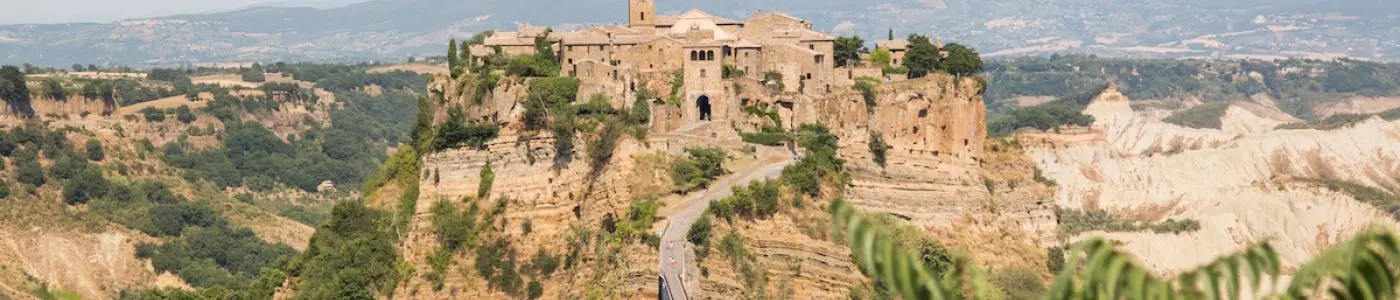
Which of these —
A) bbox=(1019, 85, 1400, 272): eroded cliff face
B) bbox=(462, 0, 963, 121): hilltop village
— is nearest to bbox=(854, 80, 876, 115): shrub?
bbox=(462, 0, 963, 121): hilltop village

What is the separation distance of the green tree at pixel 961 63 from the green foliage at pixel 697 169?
10942 millimetres

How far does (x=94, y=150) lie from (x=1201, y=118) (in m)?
115

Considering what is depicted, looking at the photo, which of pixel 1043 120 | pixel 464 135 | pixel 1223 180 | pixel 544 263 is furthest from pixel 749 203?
pixel 1043 120

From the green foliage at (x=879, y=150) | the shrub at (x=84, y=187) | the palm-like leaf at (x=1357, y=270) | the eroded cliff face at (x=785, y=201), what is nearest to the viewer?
the palm-like leaf at (x=1357, y=270)

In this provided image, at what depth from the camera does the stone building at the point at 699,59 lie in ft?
157

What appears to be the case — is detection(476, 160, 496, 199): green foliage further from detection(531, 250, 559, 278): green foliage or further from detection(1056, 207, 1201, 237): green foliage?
detection(1056, 207, 1201, 237): green foliage

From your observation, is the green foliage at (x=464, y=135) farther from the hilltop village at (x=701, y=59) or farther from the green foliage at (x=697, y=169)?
the green foliage at (x=697, y=169)

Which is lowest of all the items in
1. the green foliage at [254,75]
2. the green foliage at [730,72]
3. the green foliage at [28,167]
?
the green foliage at [254,75]

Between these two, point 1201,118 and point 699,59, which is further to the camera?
point 1201,118

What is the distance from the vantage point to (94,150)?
10238 cm

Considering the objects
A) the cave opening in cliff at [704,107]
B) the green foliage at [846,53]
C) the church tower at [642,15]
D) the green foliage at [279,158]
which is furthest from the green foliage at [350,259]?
the green foliage at [279,158]

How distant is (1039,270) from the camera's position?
43.6 meters

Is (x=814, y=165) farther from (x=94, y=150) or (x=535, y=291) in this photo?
(x=94, y=150)

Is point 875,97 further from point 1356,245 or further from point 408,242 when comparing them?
point 1356,245
